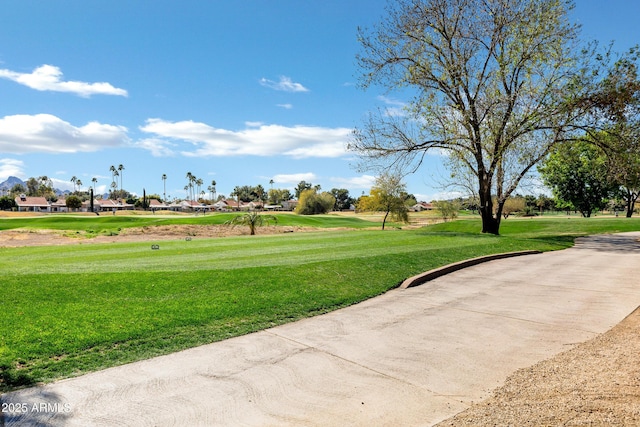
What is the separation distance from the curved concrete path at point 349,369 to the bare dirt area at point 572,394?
0.21 meters

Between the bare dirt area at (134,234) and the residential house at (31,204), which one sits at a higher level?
the residential house at (31,204)

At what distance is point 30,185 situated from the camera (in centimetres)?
19125

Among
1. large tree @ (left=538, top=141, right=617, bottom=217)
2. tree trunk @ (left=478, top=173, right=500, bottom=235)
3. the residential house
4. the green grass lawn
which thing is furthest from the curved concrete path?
Answer: the residential house

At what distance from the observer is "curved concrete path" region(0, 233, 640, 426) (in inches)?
156

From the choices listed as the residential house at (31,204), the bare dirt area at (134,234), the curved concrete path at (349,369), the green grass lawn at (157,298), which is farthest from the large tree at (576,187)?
the residential house at (31,204)

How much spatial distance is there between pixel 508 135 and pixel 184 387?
21905 mm

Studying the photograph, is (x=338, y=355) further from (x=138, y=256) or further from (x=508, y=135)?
(x=508, y=135)

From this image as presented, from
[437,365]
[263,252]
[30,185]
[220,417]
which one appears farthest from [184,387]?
[30,185]

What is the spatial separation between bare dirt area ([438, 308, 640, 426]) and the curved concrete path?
0.21 m

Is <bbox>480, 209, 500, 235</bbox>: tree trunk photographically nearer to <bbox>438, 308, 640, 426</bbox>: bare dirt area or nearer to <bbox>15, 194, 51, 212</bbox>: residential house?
<bbox>438, 308, 640, 426</bbox>: bare dirt area

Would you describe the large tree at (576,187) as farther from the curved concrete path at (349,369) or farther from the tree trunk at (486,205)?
the curved concrete path at (349,369)

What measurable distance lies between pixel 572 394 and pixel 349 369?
2.33 m

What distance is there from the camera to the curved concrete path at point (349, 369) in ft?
13.0

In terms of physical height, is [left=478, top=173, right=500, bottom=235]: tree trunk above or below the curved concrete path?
above
